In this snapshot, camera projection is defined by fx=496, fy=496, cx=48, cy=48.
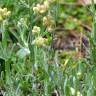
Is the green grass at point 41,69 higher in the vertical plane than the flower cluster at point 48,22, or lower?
lower

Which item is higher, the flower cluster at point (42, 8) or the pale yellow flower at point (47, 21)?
the flower cluster at point (42, 8)

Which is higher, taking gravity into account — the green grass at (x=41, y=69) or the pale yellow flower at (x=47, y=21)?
the pale yellow flower at (x=47, y=21)

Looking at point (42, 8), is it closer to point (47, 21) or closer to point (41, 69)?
point (47, 21)

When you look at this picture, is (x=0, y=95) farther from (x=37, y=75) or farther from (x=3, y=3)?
(x=3, y=3)

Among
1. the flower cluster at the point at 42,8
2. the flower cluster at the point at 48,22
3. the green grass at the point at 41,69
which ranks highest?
the flower cluster at the point at 42,8

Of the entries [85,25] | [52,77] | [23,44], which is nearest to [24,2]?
[23,44]

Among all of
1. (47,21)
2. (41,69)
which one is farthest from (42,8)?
(41,69)

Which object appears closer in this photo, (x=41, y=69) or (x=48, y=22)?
(x=48, y=22)

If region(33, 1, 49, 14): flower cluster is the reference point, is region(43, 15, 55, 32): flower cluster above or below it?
below

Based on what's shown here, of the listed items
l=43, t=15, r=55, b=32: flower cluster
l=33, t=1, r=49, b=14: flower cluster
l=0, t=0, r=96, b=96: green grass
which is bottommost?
l=0, t=0, r=96, b=96: green grass

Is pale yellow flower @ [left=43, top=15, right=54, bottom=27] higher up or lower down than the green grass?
higher up

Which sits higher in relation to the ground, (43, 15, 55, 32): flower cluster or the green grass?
(43, 15, 55, 32): flower cluster
